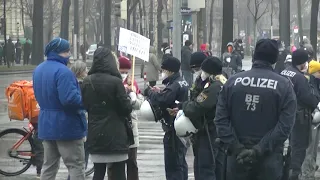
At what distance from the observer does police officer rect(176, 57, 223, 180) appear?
8.46 meters

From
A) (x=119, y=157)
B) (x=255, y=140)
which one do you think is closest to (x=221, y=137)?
(x=255, y=140)

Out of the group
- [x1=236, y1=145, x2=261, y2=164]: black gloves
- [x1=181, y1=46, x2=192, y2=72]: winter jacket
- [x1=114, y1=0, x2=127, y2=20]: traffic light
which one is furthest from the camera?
[x1=181, y1=46, x2=192, y2=72]: winter jacket

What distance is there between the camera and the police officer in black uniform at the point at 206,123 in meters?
8.46

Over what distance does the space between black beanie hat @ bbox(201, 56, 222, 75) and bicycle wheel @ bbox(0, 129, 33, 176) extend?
11.1ft

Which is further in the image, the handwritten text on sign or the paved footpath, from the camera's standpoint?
the paved footpath

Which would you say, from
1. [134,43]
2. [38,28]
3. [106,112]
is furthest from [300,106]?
[38,28]

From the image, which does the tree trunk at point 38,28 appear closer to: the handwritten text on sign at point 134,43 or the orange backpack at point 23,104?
the handwritten text on sign at point 134,43

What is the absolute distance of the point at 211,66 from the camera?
8.72 m

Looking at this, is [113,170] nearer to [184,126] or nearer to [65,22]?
[184,126]

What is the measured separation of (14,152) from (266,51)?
537 cm

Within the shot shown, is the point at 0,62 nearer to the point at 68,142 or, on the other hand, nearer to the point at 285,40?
the point at 285,40

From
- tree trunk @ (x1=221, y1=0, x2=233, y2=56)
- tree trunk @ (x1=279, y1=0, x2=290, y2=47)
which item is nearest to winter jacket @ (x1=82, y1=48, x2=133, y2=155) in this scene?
tree trunk @ (x1=279, y1=0, x2=290, y2=47)

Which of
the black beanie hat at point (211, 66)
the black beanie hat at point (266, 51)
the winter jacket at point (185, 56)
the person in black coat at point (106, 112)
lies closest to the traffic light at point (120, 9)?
the winter jacket at point (185, 56)

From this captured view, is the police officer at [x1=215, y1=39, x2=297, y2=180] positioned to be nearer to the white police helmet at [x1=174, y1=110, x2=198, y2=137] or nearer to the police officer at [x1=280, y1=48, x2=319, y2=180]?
the white police helmet at [x1=174, y1=110, x2=198, y2=137]
